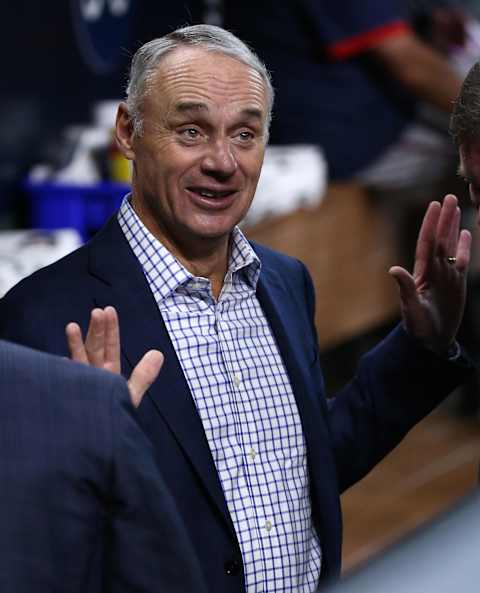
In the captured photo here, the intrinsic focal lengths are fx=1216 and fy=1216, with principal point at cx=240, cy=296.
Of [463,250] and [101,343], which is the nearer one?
[101,343]

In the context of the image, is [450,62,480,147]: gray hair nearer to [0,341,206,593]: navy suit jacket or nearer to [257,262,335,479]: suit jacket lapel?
[257,262,335,479]: suit jacket lapel

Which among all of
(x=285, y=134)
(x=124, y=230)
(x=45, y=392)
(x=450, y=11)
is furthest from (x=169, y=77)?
(x=450, y=11)

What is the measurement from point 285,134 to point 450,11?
41.3 inches

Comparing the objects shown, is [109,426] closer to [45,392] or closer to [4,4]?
[45,392]

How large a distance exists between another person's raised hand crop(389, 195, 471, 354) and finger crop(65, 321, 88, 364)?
0.62 meters

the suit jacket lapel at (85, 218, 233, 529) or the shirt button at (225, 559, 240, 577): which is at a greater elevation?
the suit jacket lapel at (85, 218, 233, 529)

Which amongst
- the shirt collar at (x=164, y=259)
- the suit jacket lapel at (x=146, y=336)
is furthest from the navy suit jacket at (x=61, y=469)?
the shirt collar at (x=164, y=259)

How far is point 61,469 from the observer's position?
1.10 metres

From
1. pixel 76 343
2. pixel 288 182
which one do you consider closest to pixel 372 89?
pixel 288 182

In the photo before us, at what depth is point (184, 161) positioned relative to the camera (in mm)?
1748

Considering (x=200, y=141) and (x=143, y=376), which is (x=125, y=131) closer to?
(x=200, y=141)

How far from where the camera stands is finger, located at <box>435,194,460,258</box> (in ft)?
6.24

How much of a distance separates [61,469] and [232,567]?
23.6 inches

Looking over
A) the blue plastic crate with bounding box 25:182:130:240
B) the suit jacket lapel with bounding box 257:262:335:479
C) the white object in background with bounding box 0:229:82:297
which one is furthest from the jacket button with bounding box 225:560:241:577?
the blue plastic crate with bounding box 25:182:130:240
